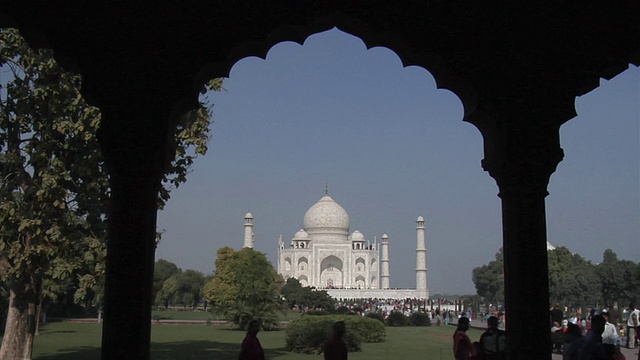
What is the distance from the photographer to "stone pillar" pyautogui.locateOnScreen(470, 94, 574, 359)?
4.74 metres

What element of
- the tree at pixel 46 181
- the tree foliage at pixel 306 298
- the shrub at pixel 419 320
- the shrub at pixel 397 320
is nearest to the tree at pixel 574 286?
the tree foliage at pixel 306 298

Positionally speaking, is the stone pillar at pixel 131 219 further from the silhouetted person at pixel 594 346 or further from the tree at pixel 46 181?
the tree at pixel 46 181

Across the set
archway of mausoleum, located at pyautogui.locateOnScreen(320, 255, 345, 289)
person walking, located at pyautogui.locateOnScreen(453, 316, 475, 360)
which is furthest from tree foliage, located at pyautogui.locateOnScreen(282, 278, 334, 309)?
person walking, located at pyautogui.locateOnScreen(453, 316, 475, 360)

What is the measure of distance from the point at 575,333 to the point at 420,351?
13.5 m

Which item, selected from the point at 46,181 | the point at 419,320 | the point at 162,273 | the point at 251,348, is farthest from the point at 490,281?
the point at 251,348

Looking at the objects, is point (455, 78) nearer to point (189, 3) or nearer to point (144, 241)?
point (189, 3)

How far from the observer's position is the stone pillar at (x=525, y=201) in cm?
474

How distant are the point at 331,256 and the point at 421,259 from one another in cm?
939

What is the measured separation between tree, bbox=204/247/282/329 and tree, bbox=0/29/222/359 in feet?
46.5

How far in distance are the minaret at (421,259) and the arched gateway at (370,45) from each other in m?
68.2

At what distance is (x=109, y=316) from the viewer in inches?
180

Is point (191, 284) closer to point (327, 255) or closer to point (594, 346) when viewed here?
point (327, 255)

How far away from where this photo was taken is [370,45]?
5281mm

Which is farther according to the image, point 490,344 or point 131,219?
point 490,344
